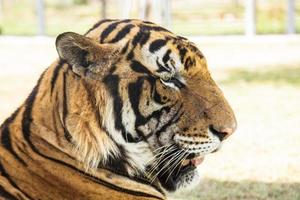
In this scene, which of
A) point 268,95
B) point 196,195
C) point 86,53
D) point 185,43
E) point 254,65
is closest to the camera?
point 86,53

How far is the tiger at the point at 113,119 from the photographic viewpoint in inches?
101

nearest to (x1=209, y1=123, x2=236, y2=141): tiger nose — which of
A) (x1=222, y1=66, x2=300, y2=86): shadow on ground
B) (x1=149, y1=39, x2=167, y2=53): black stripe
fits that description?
(x1=149, y1=39, x2=167, y2=53): black stripe

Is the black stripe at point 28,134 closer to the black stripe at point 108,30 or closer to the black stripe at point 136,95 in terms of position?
the black stripe at point 136,95

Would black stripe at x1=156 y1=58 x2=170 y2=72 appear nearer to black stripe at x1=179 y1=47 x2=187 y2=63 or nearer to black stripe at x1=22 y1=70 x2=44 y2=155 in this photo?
black stripe at x1=179 y1=47 x2=187 y2=63

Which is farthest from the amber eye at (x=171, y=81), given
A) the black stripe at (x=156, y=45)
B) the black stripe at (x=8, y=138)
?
the black stripe at (x=8, y=138)

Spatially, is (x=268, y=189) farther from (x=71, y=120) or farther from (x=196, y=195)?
(x=71, y=120)

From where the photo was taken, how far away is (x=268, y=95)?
1008cm

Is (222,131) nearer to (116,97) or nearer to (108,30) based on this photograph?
(116,97)

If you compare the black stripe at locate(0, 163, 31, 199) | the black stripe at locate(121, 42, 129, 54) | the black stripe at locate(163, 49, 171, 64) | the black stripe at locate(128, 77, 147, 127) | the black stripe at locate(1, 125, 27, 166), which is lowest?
the black stripe at locate(0, 163, 31, 199)

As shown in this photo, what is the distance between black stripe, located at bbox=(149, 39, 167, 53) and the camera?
105 inches

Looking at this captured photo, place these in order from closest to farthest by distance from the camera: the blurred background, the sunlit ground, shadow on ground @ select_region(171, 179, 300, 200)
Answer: shadow on ground @ select_region(171, 179, 300, 200)
the sunlit ground
the blurred background

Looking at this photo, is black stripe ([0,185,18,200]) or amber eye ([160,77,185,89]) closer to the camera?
black stripe ([0,185,18,200])

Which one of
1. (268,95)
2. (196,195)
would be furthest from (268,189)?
(268,95)

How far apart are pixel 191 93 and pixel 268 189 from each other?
272 cm
